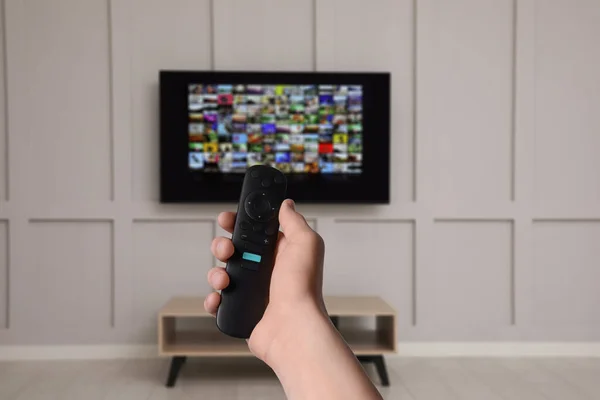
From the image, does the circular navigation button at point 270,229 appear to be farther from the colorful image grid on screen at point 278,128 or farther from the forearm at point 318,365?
the colorful image grid on screen at point 278,128

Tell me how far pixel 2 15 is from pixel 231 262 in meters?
3.14

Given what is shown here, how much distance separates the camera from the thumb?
1169 mm

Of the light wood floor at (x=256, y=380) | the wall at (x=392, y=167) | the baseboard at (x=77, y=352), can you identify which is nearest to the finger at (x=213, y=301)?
the light wood floor at (x=256, y=380)

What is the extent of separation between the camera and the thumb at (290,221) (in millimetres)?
1169

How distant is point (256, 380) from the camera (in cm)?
341

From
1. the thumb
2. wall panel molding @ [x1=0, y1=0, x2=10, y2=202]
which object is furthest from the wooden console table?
the thumb

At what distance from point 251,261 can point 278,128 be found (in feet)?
8.27

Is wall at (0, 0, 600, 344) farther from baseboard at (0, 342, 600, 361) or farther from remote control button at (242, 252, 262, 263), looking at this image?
remote control button at (242, 252, 262, 263)

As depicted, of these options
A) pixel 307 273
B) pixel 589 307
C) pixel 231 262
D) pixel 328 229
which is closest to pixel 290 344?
pixel 307 273

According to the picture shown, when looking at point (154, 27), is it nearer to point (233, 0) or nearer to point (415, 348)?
point (233, 0)

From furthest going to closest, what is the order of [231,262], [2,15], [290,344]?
[2,15] < [231,262] < [290,344]

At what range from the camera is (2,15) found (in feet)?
12.4

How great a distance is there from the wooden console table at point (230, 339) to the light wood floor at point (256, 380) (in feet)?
0.46

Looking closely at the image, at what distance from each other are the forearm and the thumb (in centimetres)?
17
